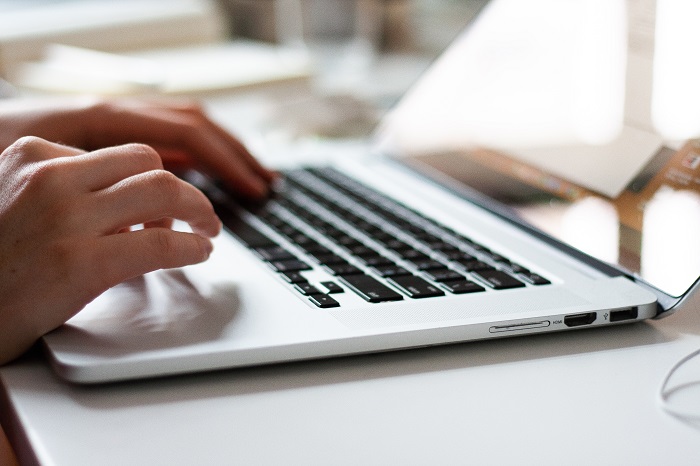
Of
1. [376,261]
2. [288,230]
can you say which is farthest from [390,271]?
[288,230]

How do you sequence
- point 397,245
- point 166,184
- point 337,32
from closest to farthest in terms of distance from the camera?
point 166,184, point 397,245, point 337,32

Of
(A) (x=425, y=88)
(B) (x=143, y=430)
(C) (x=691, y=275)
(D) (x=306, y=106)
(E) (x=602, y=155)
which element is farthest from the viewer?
(D) (x=306, y=106)

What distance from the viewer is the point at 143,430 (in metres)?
0.38

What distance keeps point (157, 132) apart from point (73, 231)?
13.0 inches

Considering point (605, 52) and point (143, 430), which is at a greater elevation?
point (605, 52)

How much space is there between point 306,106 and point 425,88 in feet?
0.97

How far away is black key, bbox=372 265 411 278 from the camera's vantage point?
533 millimetres

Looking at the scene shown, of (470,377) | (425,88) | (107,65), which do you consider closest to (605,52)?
(425,88)

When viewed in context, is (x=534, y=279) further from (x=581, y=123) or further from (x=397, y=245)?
(x=581, y=123)

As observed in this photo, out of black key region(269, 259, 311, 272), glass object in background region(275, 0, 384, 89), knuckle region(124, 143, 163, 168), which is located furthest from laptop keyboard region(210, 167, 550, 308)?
glass object in background region(275, 0, 384, 89)

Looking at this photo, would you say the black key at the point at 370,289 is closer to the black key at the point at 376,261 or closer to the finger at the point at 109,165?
the black key at the point at 376,261

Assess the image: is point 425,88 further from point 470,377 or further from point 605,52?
point 470,377

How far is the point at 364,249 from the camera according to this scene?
59 centimetres

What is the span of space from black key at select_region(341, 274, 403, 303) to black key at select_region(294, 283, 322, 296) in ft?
0.07
